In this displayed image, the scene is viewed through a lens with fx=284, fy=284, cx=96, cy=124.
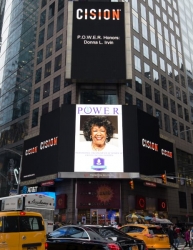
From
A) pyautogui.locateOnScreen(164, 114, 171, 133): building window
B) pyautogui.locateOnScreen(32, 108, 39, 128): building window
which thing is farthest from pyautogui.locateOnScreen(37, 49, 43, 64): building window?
pyautogui.locateOnScreen(164, 114, 171, 133): building window

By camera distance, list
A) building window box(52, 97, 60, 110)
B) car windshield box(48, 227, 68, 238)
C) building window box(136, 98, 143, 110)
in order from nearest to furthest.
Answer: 1. car windshield box(48, 227, 68, 238)
2. building window box(52, 97, 60, 110)
3. building window box(136, 98, 143, 110)

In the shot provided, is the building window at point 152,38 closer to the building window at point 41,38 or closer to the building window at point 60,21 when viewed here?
the building window at point 60,21

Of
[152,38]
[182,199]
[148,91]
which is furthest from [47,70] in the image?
[182,199]

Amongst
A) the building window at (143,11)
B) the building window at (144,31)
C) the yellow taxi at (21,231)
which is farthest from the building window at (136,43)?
the yellow taxi at (21,231)

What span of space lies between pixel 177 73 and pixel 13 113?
3584 centimetres

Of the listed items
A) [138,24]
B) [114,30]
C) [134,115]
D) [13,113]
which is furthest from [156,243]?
[13,113]

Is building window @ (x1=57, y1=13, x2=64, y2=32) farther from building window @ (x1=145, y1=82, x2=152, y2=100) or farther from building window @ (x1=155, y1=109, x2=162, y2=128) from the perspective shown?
building window @ (x1=155, y1=109, x2=162, y2=128)

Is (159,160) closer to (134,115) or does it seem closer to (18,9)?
(134,115)

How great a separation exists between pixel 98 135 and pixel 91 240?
1079 inches

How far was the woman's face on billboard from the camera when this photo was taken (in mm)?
37375

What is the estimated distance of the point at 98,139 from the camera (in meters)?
37.5

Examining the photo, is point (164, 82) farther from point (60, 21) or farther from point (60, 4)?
point (60, 4)

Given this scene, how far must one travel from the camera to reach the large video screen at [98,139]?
3638 centimetres

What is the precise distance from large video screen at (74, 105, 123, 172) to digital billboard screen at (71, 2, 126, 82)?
5.57 meters
